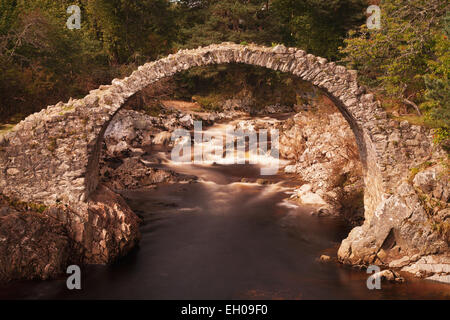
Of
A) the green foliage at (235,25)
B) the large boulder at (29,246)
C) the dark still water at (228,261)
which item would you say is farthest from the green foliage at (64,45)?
the large boulder at (29,246)

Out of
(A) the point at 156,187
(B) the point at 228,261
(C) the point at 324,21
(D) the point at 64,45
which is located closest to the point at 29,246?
(B) the point at 228,261

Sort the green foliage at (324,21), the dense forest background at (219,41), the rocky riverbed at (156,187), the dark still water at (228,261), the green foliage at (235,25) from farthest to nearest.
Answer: the green foliage at (235,25)
the green foliage at (324,21)
the dense forest background at (219,41)
the rocky riverbed at (156,187)
the dark still water at (228,261)

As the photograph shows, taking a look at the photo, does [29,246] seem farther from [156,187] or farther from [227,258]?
[156,187]

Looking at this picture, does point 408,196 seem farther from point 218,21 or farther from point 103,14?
point 103,14

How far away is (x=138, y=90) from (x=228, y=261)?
4701mm

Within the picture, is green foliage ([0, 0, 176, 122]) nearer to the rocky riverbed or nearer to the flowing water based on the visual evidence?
the rocky riverbed

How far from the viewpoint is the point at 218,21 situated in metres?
31.2

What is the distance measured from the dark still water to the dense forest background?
3.93 meters

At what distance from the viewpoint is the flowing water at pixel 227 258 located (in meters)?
8.41

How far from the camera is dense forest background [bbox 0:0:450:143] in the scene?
1052cm

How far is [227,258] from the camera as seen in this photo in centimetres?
1025

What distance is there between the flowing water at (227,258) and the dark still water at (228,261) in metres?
0.02

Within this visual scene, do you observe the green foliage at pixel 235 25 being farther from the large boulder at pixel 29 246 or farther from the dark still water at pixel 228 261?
the large boulder at pixel 29 246

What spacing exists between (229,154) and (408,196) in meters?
13.0
